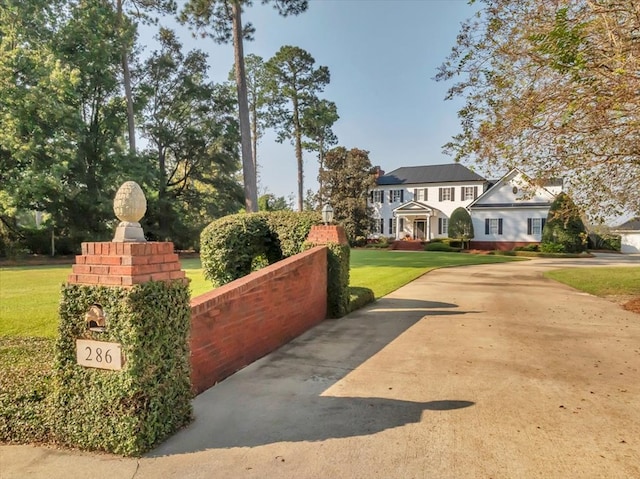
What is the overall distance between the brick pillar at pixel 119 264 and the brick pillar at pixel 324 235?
5.06 meters

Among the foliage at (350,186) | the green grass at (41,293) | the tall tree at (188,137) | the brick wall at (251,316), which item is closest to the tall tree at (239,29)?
the green grass at (41,293)

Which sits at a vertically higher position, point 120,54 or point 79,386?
point 120,54

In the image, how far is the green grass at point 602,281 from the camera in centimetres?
1204

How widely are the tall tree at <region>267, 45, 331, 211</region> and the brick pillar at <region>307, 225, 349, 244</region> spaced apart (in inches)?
1005

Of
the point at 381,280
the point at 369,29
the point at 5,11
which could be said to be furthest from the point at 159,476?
the point at 5,11

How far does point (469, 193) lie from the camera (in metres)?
39.8

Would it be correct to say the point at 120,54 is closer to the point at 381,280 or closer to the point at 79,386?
the point at 381,280

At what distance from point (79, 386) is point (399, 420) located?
106 inches

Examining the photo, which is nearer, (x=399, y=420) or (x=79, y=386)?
(x=79, y=386)

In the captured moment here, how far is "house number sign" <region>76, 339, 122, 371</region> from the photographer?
3018mm

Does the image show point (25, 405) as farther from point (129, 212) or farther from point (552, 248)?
point (552, 248)

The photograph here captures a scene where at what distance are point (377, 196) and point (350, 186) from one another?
7825mm

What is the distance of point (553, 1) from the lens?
21.7 ft

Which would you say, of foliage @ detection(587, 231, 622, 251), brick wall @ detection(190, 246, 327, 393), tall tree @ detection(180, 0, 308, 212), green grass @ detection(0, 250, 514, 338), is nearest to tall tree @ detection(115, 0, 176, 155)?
tall tree @ detection(180, 0, 308, 212)
